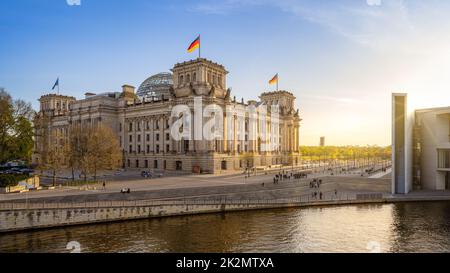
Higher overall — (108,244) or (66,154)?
(66,154)

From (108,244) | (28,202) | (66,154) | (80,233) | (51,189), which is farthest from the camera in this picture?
(66,154)

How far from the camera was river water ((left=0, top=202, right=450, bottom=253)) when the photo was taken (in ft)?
95.4

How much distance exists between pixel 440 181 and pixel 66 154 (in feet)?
251

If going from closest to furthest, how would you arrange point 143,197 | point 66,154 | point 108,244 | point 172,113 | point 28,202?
point 108,244, point 28,202, point 143,197, point 66,154, point 172,113

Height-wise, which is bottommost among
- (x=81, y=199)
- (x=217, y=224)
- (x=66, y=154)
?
(x=217, y=224)

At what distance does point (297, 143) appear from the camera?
438 feet

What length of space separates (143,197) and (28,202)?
47.8ft

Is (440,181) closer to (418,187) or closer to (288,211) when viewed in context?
(418,187)

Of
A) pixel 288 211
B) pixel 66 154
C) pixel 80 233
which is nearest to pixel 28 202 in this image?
pixel 80 233

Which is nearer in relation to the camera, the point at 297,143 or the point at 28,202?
the point at 28,202

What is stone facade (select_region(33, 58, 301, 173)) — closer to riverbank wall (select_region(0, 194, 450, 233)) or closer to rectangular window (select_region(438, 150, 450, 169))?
riverbank wall (select_region(0, 194, 450, 233))

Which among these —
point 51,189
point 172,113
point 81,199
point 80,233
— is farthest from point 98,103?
point 80,233

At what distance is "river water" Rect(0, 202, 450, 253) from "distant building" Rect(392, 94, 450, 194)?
15153 mm

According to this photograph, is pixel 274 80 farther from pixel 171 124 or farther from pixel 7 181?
pixel 7 181
